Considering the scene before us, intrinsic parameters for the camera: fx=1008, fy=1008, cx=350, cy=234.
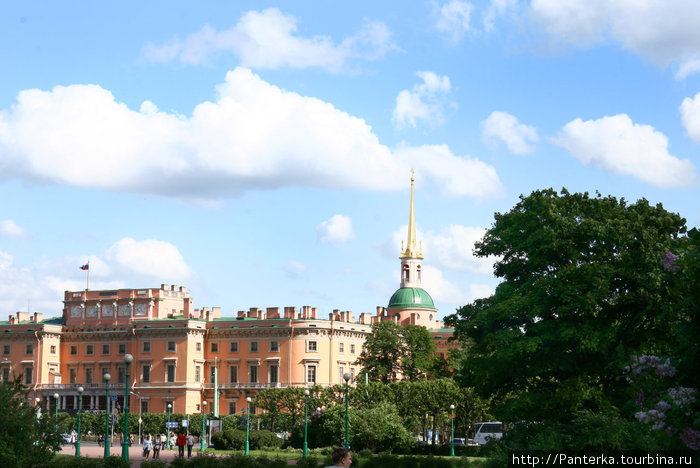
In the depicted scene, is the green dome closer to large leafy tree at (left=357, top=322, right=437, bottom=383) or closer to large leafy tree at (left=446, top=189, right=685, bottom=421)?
large leafy tree at (left=357, top=322, right=437, bottom=383)

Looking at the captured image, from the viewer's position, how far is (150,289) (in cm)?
12419

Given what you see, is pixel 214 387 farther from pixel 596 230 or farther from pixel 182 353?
pixel 596 230

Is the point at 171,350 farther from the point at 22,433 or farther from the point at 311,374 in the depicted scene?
the point at 22,433

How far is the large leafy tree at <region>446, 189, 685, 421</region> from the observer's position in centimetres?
3928

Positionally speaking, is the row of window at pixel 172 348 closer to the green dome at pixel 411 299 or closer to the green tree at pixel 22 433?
the green dome at pixel 411 299

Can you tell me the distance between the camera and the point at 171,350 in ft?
394

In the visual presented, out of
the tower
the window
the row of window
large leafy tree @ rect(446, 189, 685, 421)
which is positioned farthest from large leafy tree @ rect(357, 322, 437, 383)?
large leafy tree @ rect(446, 189, 685, 421)

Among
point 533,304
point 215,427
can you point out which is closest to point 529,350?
point 533,304

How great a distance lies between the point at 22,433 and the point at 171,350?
93.3m

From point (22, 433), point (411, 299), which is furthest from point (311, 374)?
point (22, 433)

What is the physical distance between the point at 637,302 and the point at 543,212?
5.73m

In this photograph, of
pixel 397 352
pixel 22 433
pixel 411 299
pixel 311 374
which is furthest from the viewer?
pixel 411 299

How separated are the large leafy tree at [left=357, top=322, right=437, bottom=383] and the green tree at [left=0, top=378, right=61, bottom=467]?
83398 millimetres

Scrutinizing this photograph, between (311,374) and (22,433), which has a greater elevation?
(311,374)
